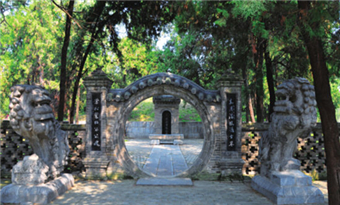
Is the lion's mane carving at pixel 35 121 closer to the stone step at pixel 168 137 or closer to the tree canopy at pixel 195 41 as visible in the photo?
the tree canopy at pixel 195 41

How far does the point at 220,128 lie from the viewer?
7.38 meters

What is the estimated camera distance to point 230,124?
7309 millimetres

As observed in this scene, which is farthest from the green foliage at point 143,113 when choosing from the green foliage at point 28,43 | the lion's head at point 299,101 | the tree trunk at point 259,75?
the lion's head at point 299,101

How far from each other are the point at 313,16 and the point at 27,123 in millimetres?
5847

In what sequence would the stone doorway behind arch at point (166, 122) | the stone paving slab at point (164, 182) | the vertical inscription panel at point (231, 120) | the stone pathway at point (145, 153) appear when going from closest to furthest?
1. the stone paving slab at point (164, 182)
2. the vertical inscription panel at point (231, 120)
3. the stone pathway at point (145, 153)
4. the stone doorway behind arch at point (166, 122)

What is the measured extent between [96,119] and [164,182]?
2657 millimetres

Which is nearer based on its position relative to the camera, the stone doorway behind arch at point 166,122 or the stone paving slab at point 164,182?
the stone paving slab at point 164,182

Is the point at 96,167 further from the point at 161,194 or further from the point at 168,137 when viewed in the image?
the point at 168,137

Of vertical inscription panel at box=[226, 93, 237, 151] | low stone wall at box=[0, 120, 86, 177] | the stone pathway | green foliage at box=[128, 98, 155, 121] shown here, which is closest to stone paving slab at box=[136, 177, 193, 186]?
vertical inscription panel at box=[226, 93, 237, 151]

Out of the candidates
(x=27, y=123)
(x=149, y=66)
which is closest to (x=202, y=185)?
(x=27, y=123)

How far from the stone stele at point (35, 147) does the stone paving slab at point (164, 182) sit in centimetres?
211

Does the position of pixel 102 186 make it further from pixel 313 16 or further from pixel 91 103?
pixel 313 16

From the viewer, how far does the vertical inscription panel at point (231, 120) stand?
7.26 metres

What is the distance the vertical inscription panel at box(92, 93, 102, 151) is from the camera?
727 cm
